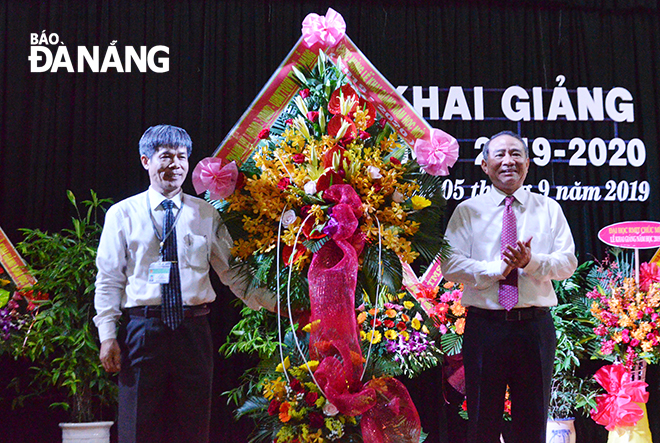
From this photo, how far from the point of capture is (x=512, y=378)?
2732mm

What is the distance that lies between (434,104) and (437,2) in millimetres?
779

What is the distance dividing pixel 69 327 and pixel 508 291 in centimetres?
254

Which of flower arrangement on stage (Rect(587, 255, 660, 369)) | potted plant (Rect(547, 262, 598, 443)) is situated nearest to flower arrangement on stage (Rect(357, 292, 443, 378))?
potted plant (Rect(547, 262, 598, 443))

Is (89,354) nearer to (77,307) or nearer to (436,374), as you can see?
(77,307)

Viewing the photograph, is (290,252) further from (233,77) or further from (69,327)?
(233,77)

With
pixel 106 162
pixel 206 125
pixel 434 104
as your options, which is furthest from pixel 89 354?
pixel 434 104

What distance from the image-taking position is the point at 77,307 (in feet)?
13.5

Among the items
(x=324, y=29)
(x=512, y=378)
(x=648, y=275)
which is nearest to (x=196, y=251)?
(x=324, y=29)

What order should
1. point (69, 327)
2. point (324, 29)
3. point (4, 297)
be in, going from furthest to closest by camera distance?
point (4, 297), point (69, 327), point (324, 29)

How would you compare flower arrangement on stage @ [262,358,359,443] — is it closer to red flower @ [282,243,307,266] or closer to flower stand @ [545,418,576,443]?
red flower @ [282,243,307,266]

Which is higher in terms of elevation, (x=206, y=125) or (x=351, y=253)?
(x=206, y=125)

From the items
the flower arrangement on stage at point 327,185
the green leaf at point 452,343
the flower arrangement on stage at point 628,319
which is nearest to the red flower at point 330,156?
the flower arrangement on stage at point 327,185

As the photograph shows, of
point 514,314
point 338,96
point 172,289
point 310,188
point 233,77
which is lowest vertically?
point 514,314

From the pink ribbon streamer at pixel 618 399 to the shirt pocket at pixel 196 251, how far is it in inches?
109
